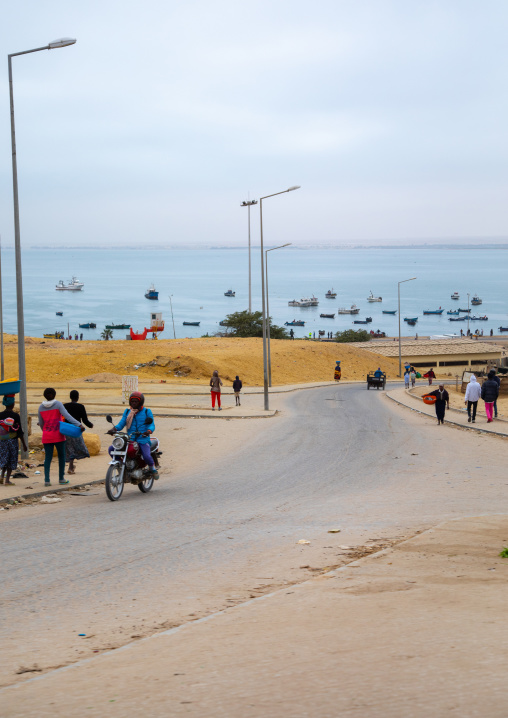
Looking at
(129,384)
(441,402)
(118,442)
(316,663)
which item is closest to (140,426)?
(118,442)

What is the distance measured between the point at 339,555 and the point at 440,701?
3939 millimetres

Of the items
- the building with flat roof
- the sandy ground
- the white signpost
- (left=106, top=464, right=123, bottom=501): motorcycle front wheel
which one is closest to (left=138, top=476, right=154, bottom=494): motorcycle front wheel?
(left=106, top=464, right=123, bottom=501): motorcycle front wheel

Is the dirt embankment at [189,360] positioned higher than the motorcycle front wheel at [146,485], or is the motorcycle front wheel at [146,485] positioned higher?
the dirt embankment at [189,360]

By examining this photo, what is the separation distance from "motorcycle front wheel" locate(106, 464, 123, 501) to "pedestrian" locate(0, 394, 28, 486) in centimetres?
192

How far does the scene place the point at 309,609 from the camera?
5.74 meters

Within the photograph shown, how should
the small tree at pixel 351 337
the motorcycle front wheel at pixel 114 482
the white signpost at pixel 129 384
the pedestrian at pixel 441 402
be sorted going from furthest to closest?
the small tree at pixel 351 337 → the white signpost at pixel 129 384 → the pedestrian at pixel 441 402 → the motorcycle front wheel at pixel 114 482

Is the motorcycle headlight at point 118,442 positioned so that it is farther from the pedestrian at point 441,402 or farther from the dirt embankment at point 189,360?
the dirt embankment at point 189,360

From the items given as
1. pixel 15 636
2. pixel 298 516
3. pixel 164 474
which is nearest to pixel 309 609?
pixel 15 636

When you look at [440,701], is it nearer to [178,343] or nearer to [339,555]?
[339,555]

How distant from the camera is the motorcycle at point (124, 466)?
11172 mm

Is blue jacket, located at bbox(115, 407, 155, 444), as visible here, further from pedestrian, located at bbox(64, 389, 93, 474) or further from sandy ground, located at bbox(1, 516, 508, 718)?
sandy ground, located at bbox(1, 516, 508, 718)

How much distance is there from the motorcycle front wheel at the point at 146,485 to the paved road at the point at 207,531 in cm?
19

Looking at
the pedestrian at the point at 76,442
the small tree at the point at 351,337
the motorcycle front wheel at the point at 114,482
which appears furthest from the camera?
the small tree at the point at 351,337

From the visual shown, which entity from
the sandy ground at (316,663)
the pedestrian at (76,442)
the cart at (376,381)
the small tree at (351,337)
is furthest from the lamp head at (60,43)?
the small tree at (351,337)
